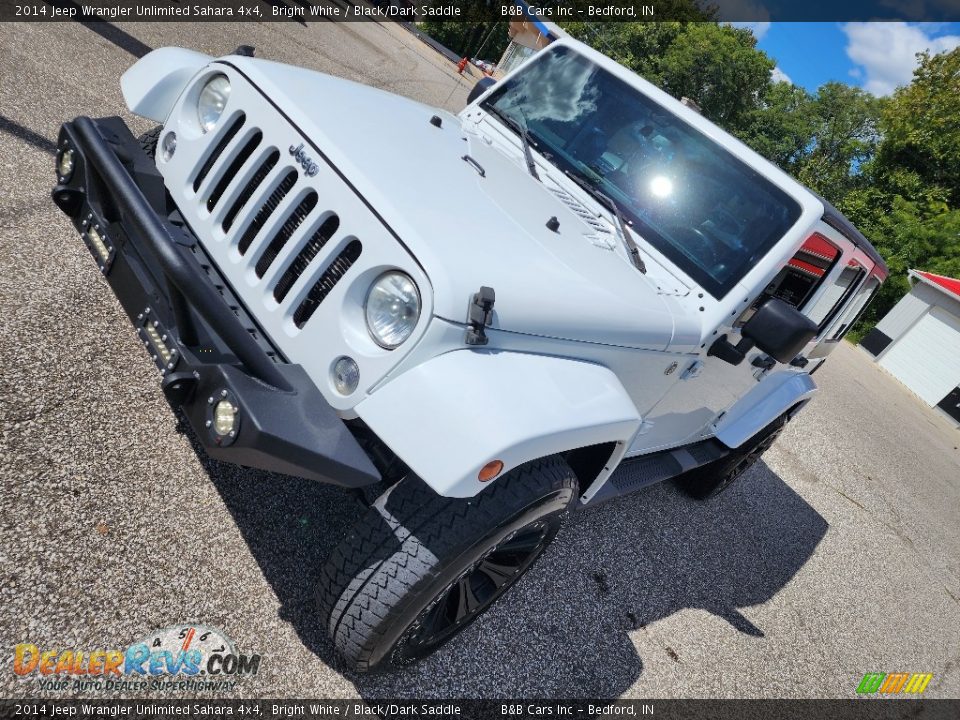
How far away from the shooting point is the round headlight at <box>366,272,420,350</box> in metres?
1.75

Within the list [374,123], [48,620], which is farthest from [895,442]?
[48,620]

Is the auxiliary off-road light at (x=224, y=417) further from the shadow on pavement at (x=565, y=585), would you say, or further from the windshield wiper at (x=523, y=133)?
the windshield wiper at (x=523, y=133)

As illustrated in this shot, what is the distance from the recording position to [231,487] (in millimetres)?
2561

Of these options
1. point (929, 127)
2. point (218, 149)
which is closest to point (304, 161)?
point (218, 149)

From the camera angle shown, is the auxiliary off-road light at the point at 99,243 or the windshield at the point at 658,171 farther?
the windshield at the point at 658,171

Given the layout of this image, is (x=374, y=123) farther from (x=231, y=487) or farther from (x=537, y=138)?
(x=231, y=487)

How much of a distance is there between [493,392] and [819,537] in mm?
4514

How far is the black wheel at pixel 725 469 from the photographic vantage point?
4.17 metres

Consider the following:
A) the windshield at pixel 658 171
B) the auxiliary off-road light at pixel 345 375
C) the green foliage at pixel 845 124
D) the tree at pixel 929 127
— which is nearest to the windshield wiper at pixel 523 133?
the windshield at pixel 658 171

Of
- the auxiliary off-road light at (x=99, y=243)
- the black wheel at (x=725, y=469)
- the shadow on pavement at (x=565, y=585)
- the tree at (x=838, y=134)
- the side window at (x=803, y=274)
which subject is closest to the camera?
the auxiliary off-road light at (x=99, y=243)

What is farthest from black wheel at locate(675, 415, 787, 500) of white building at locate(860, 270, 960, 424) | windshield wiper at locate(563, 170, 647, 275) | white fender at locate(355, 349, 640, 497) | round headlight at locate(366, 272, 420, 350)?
white building at locate(860, 270, 960, 424)

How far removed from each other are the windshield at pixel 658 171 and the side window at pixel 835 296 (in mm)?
951

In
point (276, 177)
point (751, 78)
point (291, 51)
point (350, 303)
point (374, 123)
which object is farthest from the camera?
point (751, 78)

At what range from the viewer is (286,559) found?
239 centimetres
